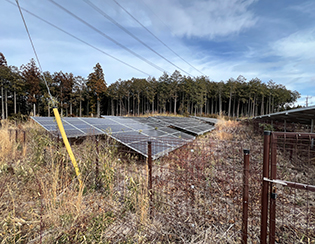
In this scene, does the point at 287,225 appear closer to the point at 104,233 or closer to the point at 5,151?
the point at 104,233

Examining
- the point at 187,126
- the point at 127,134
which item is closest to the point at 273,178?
the point at 127,134

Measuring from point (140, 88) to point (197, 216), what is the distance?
108ft

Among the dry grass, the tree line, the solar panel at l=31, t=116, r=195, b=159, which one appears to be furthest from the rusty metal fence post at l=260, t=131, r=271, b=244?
the tree line

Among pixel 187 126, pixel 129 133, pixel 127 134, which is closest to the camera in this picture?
pixel 127 134

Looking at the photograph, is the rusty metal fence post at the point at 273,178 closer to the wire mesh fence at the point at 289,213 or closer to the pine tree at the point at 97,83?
the wire mesh fence at the point at 289,213

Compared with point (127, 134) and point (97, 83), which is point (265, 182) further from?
point (97, 83)

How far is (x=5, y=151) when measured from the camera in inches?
210

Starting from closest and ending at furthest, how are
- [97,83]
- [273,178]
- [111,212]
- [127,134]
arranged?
1. [273,178]
2. [111,212]
3. [127,134]
4. [97,83]

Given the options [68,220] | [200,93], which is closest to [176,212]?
[68,220]

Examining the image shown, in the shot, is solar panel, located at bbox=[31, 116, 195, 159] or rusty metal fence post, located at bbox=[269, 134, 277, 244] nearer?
rusty metal fence post, located at bbox=[269, 134, 277, 244]

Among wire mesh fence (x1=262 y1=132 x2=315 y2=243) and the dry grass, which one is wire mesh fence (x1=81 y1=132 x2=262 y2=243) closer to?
the dry grass

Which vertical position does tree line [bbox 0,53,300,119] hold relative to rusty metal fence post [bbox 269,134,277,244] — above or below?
above

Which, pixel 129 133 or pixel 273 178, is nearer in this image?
pixel 273 178

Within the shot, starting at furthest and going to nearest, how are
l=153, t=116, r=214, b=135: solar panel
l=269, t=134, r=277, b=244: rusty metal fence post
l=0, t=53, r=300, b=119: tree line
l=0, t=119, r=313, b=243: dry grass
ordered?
l=0, t=53, r=300, b=119: tree line → l=153, t=116, r=214, b=135: solar panel → l=0, t=119, r=313, b=243: dry grass → l=269, t=134, r=277, b=244: rusty metal fence post
